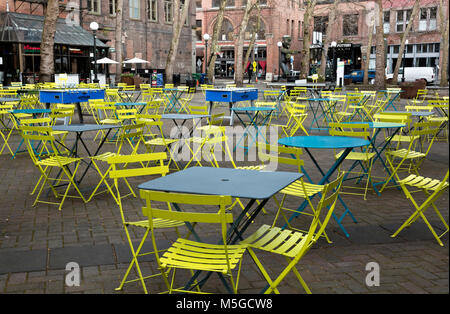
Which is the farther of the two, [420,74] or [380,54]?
[420,74]

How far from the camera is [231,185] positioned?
3.73 m

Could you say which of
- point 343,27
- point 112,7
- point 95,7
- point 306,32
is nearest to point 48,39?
point 306,32

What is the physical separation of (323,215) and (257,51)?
195 feet

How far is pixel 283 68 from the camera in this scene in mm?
62188

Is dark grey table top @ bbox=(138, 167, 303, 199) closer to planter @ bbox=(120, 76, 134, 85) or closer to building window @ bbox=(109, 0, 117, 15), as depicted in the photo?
planter @ bbox=(120, 76, 134, 85)

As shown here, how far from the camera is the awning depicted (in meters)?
30.4

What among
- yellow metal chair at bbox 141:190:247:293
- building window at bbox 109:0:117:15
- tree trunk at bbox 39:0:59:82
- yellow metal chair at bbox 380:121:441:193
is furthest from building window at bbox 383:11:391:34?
yellow metal chair at bbox 141:190:247:293

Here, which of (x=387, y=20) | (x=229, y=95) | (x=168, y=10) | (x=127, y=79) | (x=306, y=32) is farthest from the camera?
(x=387, y=20)

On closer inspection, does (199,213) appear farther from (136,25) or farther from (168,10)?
(168,10)

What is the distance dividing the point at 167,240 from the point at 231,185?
173 centimetres

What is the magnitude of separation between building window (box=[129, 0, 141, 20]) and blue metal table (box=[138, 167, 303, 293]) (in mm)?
41135
